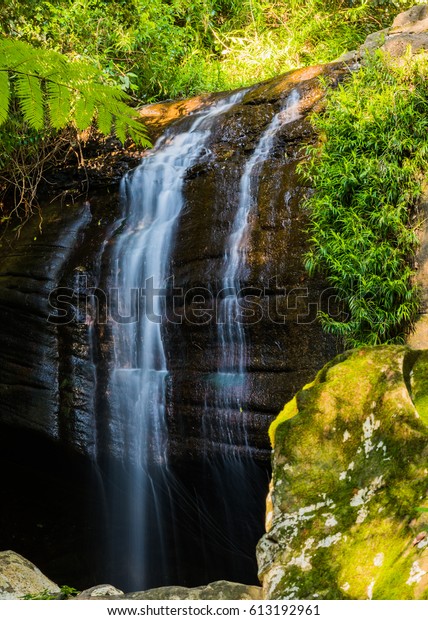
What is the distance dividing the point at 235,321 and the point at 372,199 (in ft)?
5.27

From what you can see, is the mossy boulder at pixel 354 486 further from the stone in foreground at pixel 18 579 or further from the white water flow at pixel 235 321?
the white water flow at pixel 235 321

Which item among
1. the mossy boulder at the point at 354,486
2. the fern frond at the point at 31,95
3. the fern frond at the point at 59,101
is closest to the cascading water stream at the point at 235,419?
the mossy boulder at the point at 354,486

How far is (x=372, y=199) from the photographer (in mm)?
5801

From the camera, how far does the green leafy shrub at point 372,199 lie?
5473 millimetres

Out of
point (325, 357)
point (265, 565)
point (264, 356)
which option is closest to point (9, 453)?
point (264, 356)

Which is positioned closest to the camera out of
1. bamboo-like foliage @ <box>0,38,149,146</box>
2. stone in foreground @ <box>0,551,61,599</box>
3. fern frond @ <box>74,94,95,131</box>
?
bamboo-like foliage @ <box>0,38,149,146</box>

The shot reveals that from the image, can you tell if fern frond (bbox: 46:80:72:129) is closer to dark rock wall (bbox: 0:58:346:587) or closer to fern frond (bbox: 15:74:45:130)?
fern frond (bbox: 15:74:45:130)

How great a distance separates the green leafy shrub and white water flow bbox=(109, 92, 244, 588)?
1586 mm

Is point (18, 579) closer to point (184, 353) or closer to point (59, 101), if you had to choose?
point (184, 353)

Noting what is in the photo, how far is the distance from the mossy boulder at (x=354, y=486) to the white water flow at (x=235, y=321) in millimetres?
2146

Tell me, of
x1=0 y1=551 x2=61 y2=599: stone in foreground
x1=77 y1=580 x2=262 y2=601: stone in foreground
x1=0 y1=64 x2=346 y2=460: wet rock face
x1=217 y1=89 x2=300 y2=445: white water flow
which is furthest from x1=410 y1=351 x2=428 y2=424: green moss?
x1=0 y1=551 x2=61 y2=599: stone in foreground

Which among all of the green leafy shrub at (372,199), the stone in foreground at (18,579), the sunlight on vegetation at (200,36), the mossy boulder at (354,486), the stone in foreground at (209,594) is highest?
the sunlight on vegetation at (200,36)

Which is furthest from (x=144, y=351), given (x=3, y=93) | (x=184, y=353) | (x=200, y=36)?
(x=200, y=36)

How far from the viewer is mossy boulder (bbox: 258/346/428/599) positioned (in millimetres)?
2777
